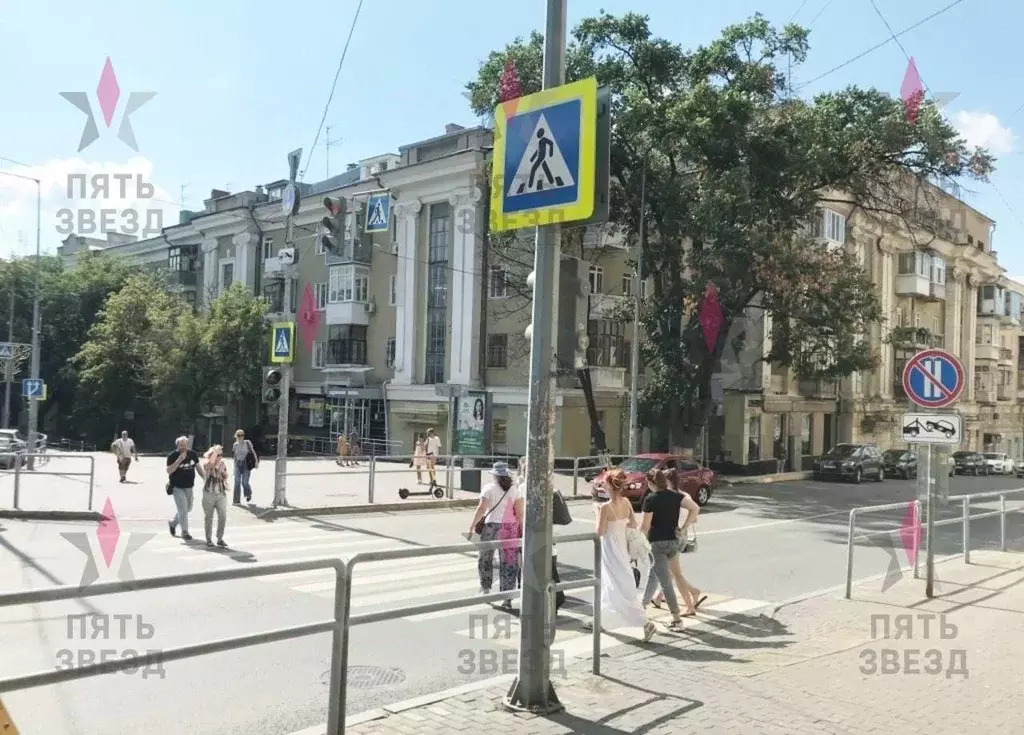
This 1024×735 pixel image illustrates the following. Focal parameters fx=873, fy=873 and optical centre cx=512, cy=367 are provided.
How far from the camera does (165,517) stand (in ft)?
53.8

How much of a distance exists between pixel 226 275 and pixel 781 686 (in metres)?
50.9

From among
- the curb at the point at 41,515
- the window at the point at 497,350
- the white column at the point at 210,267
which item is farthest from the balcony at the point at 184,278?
the curb at the point at 41,515

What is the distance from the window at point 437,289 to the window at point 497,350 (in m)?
2.36

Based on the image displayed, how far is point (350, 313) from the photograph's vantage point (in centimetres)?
4256

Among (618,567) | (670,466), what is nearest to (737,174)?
(670,466)

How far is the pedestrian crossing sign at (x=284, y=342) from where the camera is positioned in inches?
717

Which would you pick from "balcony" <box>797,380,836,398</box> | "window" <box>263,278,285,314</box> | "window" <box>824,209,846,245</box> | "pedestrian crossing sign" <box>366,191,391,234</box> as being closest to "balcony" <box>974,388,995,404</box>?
"balcony" <box>797,380,836,398</box>

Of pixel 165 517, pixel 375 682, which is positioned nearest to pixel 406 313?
pixel 165 517

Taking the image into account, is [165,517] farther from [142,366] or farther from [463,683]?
[142,366]

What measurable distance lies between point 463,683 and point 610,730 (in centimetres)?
153

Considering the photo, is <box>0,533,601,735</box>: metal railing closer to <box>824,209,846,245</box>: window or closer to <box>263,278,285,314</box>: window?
<box>824,209,846,245</box>: window

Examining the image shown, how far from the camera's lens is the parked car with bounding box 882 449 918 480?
39.8 m

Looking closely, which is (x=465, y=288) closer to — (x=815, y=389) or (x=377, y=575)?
(x=815, y=389)

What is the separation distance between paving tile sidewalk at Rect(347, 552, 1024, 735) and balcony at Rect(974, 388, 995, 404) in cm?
6052
